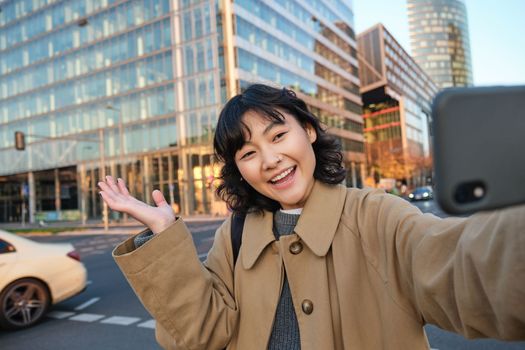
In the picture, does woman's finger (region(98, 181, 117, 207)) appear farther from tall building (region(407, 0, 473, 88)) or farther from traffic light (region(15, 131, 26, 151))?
tall building (region(407, 0, 473, 88))

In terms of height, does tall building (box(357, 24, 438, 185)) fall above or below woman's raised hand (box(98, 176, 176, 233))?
above

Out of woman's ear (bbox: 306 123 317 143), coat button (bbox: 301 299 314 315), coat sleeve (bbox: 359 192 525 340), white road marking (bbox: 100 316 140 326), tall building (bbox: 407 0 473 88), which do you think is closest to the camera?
coat sleeve (bbox: 359 192 525 340)

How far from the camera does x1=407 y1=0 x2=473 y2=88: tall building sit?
13200 centimetres

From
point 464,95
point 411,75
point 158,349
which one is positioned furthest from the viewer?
point 411,75

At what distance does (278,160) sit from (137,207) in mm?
585

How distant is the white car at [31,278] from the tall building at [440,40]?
480ft

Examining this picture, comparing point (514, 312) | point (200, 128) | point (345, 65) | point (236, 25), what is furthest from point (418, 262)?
point (345, 65)

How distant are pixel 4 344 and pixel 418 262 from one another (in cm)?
476

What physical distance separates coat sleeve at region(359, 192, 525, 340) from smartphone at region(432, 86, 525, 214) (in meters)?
0.37

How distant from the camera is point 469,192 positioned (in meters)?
0.38

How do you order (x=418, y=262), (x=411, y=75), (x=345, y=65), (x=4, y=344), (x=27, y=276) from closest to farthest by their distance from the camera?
(x=418, y=262) → (x=4, y=344) → (x=27, y=276) → (x=345, y=65) → (x=411, y=75)

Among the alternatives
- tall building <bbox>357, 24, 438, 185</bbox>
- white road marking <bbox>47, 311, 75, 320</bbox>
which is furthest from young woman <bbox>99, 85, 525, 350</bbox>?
tall building <bbox>357, 24, 438, 185</bbox>

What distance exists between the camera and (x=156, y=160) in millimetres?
31203

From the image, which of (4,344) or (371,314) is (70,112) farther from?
(371,314)
